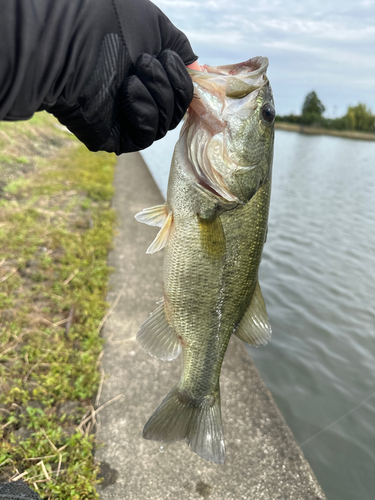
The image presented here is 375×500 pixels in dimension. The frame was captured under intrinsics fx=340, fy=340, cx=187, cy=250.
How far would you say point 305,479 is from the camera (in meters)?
2.09

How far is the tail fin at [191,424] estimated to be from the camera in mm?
1770

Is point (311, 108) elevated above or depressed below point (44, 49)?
above

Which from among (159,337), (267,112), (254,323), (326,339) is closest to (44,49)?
(267,112)

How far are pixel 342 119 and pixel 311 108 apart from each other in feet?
30.8

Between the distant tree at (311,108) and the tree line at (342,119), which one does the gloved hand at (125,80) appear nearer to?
the tree line at (342,119)

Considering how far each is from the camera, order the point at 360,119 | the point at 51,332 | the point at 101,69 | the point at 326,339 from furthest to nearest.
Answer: the point at 360,119, the point at 326,339, the point at 51,332, the point at 101,69

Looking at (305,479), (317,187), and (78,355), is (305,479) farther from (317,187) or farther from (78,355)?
(317,187)

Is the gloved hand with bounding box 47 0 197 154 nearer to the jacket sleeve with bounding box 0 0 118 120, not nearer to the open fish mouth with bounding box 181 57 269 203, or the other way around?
the jacket sleeve with bounding box 0 0 118 120

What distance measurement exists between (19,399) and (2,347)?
1.71ft

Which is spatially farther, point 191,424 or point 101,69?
point 191,424

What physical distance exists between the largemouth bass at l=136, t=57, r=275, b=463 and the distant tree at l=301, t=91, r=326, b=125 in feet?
259

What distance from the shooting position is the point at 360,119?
2707 inches

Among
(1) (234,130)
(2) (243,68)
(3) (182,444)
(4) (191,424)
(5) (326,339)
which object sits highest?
(2) (243,68)

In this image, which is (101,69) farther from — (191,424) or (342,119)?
(342,119)
